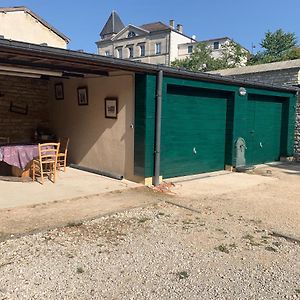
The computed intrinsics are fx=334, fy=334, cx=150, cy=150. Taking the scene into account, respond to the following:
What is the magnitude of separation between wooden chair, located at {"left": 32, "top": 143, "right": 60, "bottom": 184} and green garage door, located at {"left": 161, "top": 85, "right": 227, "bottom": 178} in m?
2.34

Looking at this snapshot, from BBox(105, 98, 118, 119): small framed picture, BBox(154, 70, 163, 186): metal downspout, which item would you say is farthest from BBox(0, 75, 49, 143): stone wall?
BBox(154, 70, 163, 186): metal downspout

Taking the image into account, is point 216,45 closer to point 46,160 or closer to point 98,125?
point 98,125

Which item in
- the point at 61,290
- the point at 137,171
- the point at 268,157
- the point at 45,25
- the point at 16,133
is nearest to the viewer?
the point at 61,290

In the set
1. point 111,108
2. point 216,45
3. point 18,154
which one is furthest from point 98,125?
point 216,45

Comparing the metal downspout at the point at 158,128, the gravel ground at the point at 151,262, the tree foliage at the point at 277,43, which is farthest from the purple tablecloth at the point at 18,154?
the tree foliage at the point at 277,43

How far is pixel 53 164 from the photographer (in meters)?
7.18

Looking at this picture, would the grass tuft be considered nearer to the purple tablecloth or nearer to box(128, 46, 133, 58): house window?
the purple tablecloth

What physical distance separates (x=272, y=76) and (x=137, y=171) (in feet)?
27.1

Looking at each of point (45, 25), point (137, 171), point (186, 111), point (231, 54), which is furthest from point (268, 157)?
point (231, 54)

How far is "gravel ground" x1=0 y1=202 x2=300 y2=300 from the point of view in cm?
282

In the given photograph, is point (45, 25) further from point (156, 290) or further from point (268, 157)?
point (156, 290)

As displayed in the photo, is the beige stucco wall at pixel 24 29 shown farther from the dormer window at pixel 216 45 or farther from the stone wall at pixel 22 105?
the dormer window at pixel 216 45

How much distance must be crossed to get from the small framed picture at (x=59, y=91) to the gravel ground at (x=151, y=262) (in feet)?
18.8

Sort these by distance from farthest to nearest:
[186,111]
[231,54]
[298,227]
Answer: [231,54] → [186,111] → [298,227]
